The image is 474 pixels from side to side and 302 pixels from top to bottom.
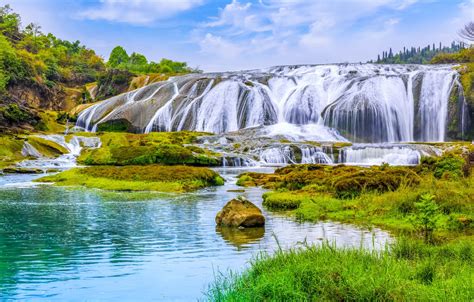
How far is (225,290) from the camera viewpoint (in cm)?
891

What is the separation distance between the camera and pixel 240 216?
1677 cm

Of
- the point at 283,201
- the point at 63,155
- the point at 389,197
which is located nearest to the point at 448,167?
the point at 389,197

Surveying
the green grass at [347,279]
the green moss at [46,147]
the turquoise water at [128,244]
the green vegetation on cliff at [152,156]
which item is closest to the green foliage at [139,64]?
the green moss at [46,147]

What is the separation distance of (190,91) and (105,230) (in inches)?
2230

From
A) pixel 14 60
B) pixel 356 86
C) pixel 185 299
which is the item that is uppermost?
pixel 14 60

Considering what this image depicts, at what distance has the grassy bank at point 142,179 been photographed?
2880cm

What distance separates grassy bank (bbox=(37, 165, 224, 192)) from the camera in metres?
28.8

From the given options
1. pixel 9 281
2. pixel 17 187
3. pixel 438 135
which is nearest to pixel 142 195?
pixel 17 187

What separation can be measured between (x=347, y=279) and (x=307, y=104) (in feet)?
190

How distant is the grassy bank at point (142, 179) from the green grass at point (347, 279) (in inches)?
748

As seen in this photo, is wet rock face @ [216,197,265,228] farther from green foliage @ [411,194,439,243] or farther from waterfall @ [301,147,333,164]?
waterfall @ [301,147,333,164]

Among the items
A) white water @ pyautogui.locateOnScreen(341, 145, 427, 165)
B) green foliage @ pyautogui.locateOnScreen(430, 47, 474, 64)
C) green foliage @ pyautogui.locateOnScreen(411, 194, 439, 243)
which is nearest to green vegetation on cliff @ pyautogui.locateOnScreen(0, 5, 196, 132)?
white water @ pyautogui.locateOnScreen(341, 145, 427, 165)

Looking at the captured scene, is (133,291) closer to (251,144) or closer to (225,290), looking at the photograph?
(225,290)

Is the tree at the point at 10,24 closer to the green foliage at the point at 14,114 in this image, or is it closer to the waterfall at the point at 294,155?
the green foliage at the point at 14,114
